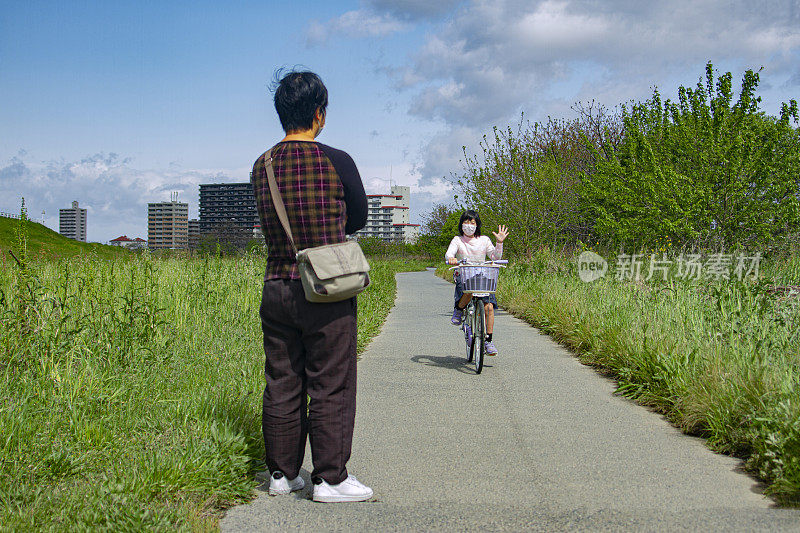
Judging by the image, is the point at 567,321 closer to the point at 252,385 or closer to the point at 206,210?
the point at 252,385

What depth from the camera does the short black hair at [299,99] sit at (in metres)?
3.31

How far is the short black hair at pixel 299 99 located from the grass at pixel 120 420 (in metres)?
1.77

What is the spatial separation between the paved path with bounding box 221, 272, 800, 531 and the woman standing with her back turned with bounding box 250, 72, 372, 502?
0.28m

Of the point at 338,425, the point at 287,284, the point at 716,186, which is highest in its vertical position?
the point at 716,186

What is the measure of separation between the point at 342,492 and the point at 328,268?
1.19 m

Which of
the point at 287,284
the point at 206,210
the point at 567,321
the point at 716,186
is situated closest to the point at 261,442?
the point at 287,284

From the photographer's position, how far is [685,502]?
3.34m

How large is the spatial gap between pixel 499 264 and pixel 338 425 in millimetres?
4251

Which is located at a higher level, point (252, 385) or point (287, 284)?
point (287, 284)

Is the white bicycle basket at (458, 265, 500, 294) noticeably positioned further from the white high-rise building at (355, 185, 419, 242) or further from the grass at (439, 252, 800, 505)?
the white high-rise building at (355, 185, 419, 242)

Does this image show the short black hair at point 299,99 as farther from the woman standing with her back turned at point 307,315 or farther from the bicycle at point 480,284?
the bicycle at point 480,284

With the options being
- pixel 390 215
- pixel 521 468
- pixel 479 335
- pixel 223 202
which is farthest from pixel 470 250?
pixel 223 202

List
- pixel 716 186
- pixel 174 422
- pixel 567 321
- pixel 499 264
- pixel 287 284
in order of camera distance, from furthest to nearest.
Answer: pixel 716 186
pixel 567 321
pixel 499 264
pixel 174 422
pixel 287 284

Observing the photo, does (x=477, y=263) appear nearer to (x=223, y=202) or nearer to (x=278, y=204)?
(x=278, y=204)
